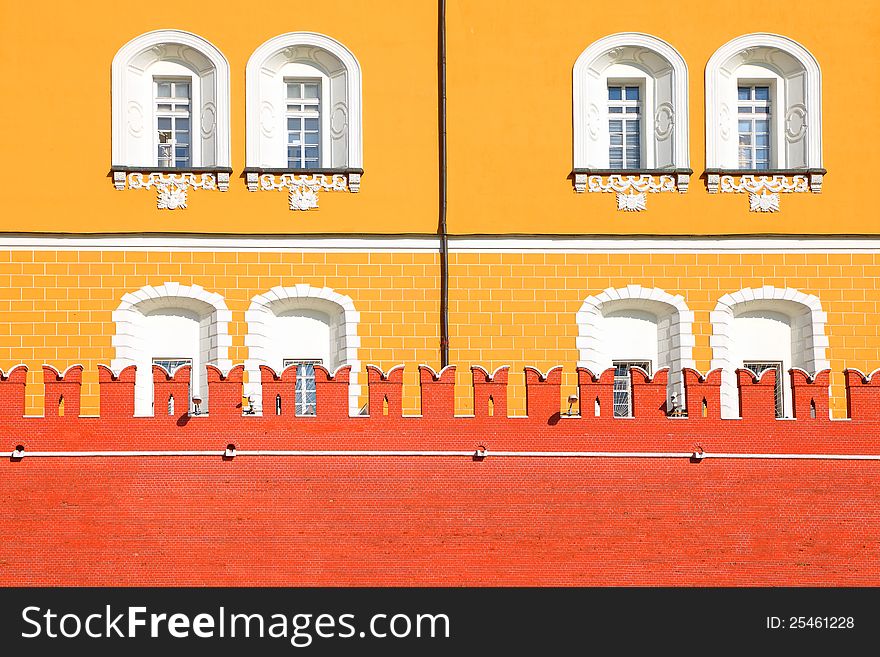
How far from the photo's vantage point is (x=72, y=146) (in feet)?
76.7

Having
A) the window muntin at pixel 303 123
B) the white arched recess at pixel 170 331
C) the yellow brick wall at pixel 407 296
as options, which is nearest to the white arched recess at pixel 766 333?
the yellow brick wall at pixel 407 296

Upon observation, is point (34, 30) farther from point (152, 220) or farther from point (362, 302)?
point (362, 302)

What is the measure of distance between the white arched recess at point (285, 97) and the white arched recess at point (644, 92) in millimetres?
3064

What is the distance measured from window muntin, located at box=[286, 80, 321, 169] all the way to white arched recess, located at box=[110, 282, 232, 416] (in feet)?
7.60

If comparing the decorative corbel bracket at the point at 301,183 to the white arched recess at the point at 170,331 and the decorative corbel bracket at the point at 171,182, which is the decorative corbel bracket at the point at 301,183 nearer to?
the decorative corbel bracket at the point at 171,182

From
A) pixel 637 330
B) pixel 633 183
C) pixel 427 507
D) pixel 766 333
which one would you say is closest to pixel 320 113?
pixel 633 183

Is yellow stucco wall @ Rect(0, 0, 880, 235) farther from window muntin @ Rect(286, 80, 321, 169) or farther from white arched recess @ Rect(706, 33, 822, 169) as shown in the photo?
window muntin @ Rect(286, 80, 321, 169)

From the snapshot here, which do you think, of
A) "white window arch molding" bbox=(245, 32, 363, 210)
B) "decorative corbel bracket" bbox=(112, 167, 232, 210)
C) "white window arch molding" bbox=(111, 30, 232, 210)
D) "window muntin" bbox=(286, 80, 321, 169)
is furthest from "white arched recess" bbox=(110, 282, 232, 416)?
"window muntin" bbox=(286, 80, 321, 169)

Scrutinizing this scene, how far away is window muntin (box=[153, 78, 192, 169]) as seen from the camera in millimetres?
23875

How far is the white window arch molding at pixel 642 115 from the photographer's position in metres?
23.6

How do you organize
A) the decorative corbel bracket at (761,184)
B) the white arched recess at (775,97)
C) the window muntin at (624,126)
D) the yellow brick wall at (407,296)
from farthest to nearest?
the window muntin at (624,126), the white arched recess at (775,97), the decorative corbel bracket at (761,184), the yellow brick wall at (407,296)
